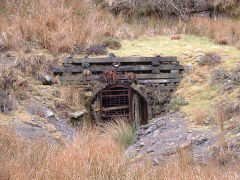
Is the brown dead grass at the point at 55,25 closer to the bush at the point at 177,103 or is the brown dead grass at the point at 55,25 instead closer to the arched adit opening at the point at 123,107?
the arched adit opening at the point at 123,107

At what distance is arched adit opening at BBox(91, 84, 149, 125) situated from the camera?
8798mm

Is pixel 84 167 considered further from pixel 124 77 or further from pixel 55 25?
pixel 55 25

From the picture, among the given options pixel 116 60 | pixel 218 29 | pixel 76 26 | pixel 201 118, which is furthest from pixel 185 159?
pixel 218 29

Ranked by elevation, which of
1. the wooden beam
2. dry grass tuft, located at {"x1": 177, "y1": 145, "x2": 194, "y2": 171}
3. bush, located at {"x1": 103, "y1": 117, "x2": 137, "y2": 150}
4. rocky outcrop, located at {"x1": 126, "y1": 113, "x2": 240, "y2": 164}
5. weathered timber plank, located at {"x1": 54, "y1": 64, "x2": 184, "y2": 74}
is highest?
weathered timber plank, located at {"x1": 54, "y1": 64, "x2": 184, "y2": 74}

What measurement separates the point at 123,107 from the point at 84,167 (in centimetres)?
547

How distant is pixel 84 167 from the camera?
3695 millimetres

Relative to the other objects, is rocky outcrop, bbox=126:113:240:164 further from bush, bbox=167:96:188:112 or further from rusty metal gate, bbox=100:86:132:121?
rusty metal gate, bbox=100:86:132:121

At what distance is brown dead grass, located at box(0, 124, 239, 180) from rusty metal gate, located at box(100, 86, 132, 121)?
452 cm

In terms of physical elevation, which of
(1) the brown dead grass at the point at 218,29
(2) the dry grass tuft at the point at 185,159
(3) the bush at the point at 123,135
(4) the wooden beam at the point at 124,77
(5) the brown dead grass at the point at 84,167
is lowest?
(3) the bush at the point at 123,135

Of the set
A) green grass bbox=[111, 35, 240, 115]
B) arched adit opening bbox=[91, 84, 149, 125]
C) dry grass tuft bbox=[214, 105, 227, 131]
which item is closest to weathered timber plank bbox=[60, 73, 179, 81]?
arched adit opening bbox=[91, 84, 149, 125]

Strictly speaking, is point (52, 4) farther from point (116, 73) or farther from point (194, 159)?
point (194, 159)

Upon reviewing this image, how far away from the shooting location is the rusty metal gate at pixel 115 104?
8883 millimetres

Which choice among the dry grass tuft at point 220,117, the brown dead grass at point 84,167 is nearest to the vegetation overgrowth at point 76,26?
the dry grass tuft at point 220,117

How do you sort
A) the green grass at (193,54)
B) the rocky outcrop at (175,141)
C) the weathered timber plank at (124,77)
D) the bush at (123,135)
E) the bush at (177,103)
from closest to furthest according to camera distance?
the rocky outcrop at (175,141), the bush at (123,135), the green grass at (193,54), the bush at (177,103), the weathered timber plank at (124,77)
